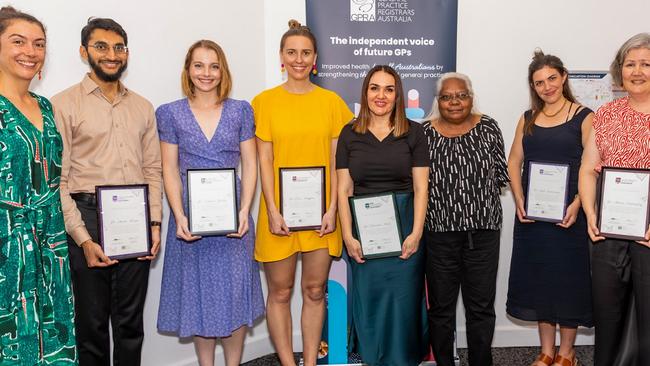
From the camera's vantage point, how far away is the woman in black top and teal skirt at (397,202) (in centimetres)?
288

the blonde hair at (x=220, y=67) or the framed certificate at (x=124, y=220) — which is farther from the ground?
the blonde hair at (x=220, y=67)

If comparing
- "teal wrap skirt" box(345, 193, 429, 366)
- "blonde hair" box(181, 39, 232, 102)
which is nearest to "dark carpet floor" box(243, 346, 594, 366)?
"teal wrap skirt" box(345, 193, 429, 366)

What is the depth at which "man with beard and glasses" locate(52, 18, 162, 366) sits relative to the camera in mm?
2523

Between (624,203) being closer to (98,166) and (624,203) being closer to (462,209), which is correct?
(462,209)

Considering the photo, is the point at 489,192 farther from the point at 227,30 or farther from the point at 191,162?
the point at 227,30

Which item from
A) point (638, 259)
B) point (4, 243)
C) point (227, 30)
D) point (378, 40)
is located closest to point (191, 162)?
point (4, 243)

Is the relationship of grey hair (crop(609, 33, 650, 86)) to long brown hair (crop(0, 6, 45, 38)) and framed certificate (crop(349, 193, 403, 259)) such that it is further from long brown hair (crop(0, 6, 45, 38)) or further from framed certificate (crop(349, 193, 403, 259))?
long brown hair (crop(0, 6, 45, 38))

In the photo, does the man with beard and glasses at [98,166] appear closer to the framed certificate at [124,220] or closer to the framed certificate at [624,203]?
the framed certificate at [124,220]

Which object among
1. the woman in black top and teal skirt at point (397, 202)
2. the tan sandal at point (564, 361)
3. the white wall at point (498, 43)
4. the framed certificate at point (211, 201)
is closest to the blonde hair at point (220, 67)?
the framed certificate at point (211, 201)

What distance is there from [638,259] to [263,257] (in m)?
1.90

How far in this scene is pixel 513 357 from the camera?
384 cm

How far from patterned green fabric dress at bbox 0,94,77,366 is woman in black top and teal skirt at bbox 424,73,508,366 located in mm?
1890

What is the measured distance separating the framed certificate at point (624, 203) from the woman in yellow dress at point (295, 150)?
137cm

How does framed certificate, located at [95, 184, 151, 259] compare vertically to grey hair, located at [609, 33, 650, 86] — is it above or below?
below
